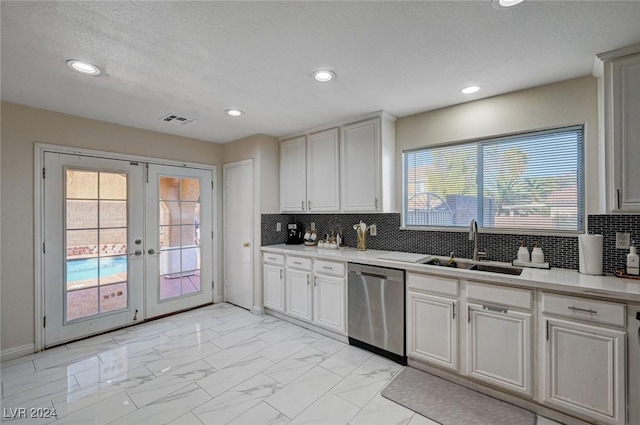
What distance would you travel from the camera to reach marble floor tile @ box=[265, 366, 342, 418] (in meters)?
2.07

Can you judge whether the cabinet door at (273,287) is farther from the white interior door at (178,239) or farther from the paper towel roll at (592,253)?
the paper towel roll at (592,253)

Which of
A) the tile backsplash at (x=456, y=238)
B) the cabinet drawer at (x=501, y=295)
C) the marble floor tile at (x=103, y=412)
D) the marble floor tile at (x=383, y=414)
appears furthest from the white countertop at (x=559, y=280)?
the marble floor tile at (x=103, y=412)

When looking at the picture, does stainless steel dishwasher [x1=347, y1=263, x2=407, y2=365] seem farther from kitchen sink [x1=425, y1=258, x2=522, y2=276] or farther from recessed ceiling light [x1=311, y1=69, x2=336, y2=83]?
recessed ceiling light [x1=311, y1=69, x2=336, y2=83]

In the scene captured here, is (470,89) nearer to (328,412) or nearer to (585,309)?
(585,309)

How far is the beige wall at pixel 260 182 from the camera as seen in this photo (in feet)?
13.0

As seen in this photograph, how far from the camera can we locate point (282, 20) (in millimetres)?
1596

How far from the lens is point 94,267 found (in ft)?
10.8

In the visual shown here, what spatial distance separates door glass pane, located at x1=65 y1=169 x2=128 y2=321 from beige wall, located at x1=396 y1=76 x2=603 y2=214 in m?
3.45

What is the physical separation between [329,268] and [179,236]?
2.27m

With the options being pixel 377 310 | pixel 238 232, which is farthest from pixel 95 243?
pixel 377 310

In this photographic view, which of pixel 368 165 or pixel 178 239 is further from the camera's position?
pixel 178 239

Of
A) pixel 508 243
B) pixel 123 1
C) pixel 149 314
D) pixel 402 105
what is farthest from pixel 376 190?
pixel 149 314

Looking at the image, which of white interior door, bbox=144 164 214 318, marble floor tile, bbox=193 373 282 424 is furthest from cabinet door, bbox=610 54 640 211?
white interior door, bbox=144 164 214 318

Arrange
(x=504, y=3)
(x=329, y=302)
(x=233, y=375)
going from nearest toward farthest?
(x=504, y=3) → (x=233, y=375) → (x=329, y=302)
